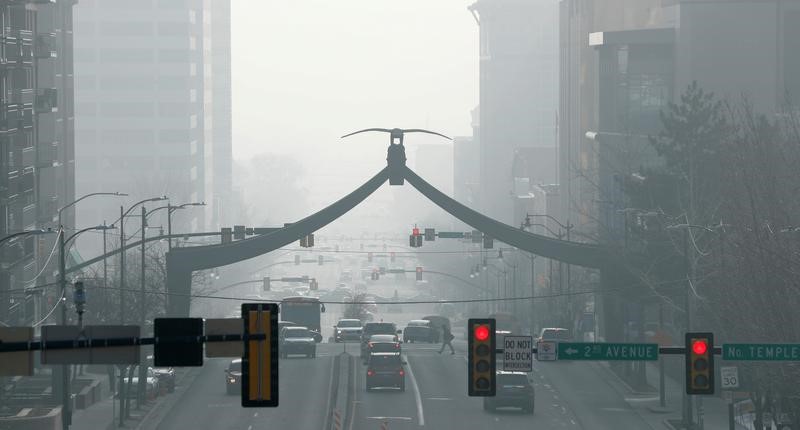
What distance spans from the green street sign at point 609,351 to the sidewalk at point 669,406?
967 inches

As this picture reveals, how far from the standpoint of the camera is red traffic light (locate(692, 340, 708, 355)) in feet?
98.2

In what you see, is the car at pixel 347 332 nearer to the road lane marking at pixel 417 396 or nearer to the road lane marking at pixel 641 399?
the road lane marking at pixel 417 396

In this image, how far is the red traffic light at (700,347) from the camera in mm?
29938

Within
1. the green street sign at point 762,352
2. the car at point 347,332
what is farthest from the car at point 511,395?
the car at point 347,332

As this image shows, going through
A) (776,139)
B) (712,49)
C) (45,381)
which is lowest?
(45,381)

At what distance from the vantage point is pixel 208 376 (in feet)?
246

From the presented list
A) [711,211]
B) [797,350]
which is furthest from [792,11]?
[797,350]

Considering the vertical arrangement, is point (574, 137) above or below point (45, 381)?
above

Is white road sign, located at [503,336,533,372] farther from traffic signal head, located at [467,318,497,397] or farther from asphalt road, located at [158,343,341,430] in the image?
asphalt road, located at [158,343,341,430]

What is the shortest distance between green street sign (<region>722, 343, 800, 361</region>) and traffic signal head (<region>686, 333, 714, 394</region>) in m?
0.96

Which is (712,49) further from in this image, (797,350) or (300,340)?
(797,350)

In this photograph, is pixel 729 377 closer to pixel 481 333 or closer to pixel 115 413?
pixel 481 333

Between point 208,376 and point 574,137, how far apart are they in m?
90.6

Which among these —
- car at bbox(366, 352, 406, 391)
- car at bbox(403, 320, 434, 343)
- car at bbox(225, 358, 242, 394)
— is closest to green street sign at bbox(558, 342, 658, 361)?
car at bbox(366, 352, 406, 391)
